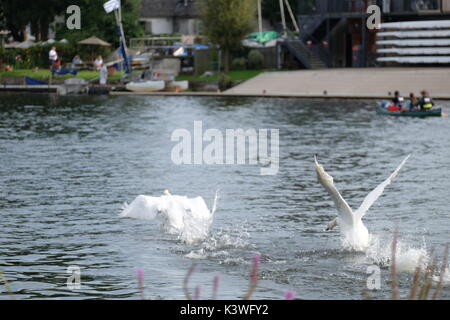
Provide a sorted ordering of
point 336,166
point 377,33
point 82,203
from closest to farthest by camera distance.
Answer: point 82,203 < point 336,166 < point 377,33

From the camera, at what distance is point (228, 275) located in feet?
60.0

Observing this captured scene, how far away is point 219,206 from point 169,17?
80.5 meters

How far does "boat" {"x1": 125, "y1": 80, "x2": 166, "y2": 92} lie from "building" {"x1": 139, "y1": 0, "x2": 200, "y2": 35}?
96.4ft

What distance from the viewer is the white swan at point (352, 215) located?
57.6 feet

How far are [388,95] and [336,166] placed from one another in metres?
30.4

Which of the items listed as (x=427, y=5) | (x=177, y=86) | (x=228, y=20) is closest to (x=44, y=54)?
(x=228, y=20)

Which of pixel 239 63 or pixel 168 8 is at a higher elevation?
pixel 168 8

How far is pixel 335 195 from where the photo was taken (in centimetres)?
1772

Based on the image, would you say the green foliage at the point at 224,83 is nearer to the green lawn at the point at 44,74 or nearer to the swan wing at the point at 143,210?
the green lawn at the point at 44,74

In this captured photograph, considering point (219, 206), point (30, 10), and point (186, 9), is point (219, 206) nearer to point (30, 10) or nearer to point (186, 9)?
point (30, 10)

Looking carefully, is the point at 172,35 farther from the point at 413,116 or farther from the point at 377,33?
the point at 413,116

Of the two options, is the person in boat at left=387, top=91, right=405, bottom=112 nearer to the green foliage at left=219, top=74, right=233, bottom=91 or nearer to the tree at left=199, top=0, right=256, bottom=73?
the green foliage at left=219, top=74, right=233, bottom=91

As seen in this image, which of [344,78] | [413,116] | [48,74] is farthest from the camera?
[48,74]

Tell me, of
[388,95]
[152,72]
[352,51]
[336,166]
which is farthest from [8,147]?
[352,51]
